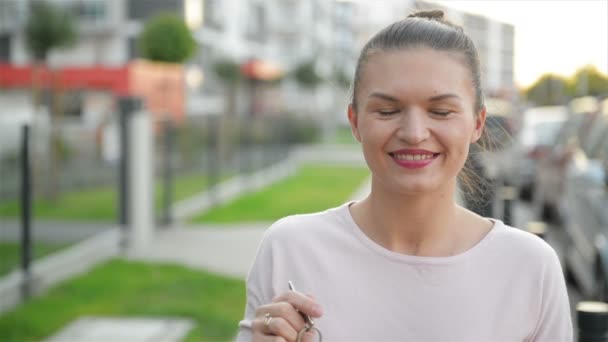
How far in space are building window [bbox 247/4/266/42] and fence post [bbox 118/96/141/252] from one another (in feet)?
153

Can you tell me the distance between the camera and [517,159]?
49.1 feet

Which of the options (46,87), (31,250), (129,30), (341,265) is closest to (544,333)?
(341,265)

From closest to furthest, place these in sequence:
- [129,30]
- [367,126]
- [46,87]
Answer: [367,126]
[46,87]
[129,30]

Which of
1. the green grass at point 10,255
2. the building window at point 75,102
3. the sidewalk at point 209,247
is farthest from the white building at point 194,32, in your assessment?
the green grass at point 10,255

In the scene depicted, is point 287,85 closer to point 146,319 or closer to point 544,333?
Answer: point 146,319

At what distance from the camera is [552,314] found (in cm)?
169

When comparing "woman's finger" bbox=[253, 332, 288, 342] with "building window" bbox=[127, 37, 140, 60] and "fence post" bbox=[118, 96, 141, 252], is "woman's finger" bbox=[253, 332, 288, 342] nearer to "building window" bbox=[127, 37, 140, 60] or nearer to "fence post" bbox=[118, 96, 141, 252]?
"fence post" bbox=[118, 96, 141, 252]

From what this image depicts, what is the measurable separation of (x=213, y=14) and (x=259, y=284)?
46533 millimetres

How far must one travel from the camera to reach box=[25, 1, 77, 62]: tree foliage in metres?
16.5

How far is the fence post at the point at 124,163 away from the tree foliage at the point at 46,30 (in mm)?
7413

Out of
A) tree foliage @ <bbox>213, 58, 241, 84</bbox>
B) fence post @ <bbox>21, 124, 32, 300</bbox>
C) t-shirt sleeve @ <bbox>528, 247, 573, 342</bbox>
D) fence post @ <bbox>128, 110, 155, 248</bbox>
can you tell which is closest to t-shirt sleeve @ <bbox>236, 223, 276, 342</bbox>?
t-shirt sleeve @ <bbox>528, 247, 573, 342</bbox>

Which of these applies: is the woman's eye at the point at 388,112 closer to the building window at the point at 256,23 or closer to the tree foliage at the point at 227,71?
the tree foliage at the point at 227,71

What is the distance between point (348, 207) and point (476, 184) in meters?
0.37

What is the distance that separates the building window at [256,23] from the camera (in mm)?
56619
